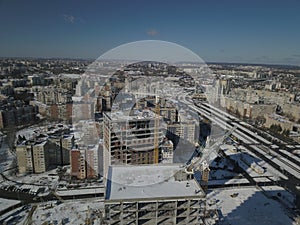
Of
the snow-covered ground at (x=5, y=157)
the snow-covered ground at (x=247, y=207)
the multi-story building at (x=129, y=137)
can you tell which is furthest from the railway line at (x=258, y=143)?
the snow-covered ground at (x=5, y=157)

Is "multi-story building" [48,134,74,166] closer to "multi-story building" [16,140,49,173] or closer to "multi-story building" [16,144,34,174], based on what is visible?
"multi-story building" [16,140,49,173]

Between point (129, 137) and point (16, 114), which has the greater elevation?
point (129, 137)

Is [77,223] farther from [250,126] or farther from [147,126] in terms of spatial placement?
[250,126]

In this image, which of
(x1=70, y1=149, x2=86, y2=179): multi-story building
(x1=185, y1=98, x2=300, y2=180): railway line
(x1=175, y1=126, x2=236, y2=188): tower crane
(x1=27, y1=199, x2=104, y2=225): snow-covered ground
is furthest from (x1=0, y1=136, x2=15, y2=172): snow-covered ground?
(x1=185, y1=98, x2=300, y2=180): railway line

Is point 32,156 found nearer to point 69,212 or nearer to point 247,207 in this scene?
point 69,212

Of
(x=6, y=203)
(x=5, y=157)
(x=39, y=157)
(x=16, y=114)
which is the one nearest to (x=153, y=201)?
(x=6, y=203)

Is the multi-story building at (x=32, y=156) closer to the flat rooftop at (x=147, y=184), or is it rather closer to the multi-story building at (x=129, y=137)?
the multi-story building at (x=129, y=137)
